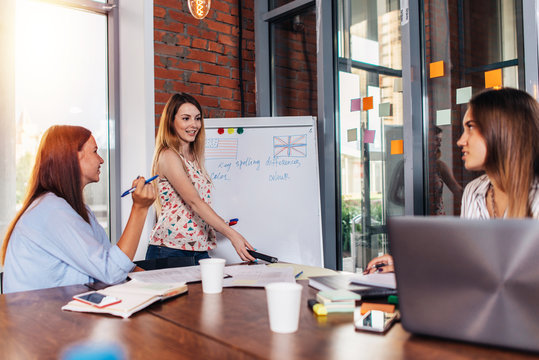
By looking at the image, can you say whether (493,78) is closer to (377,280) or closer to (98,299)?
(377,280)

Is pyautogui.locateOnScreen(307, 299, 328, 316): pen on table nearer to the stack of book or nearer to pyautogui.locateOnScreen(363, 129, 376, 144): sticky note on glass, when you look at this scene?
the stack of book

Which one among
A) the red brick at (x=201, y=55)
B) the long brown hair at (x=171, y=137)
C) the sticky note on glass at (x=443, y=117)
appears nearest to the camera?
the long brown hair at (x=171, y=137)

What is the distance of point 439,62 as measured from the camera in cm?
259

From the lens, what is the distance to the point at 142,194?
1688mm

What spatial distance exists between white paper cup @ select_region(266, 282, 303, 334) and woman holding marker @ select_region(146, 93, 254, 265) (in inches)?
49.1

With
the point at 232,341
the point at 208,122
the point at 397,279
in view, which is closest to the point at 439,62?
the point at 208,122

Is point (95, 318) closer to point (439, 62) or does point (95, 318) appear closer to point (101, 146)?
point (439, 62)

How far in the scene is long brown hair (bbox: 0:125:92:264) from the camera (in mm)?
1620

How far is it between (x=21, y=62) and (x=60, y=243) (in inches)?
81.8

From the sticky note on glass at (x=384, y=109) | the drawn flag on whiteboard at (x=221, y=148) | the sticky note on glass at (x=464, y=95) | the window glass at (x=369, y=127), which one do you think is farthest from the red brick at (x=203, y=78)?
the sticky note on glass at (x=464, y=95)

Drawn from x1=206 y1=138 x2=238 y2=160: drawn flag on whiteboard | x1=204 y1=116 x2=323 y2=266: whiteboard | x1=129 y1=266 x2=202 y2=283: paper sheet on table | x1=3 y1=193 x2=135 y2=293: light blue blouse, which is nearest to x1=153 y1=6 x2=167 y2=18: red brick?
x1=204 y1=116 x2=323 y2=266: whiteboard

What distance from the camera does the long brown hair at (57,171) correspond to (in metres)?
1.62

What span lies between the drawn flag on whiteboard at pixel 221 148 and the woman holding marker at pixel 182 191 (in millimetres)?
513

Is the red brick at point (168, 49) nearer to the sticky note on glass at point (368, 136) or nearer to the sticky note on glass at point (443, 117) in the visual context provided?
the sticky note on glass at point (368, 136)
